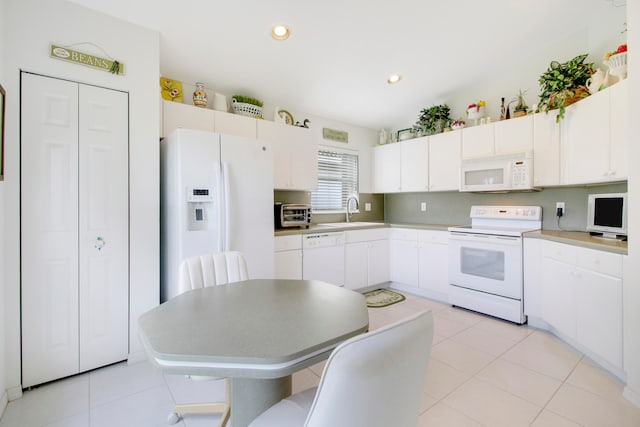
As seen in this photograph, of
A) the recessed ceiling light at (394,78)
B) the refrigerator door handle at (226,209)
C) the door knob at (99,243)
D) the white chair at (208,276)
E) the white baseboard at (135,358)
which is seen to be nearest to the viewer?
the white chair at (208,276)

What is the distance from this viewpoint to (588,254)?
2.21 meters

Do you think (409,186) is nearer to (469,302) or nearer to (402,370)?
(469,302)

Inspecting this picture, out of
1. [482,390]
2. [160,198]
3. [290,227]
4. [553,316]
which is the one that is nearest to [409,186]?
[290,227]

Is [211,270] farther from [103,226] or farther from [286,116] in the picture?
[286,116]

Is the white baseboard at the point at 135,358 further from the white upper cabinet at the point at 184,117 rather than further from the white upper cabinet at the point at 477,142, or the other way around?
the white upper cabinet at the point at 477,142

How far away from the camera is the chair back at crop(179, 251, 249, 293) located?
1621mm

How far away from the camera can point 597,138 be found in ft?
7.95

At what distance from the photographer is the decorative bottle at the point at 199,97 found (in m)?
2.93

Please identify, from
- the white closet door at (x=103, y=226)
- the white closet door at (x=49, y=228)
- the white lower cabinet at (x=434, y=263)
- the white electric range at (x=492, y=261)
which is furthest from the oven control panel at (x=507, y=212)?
the white closet door at (x=49, y=228)

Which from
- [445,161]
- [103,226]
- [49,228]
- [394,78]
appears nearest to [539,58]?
[445,161]

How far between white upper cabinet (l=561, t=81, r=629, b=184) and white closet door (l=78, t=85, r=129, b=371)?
3.79 m

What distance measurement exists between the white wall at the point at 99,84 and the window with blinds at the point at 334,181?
227cm

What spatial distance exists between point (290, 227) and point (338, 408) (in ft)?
9.61

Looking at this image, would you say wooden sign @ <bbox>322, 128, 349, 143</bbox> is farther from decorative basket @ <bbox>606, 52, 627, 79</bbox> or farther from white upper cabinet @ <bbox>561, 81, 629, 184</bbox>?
decorative basket @ <bbox>606, 52, 627, 79</bbox>
